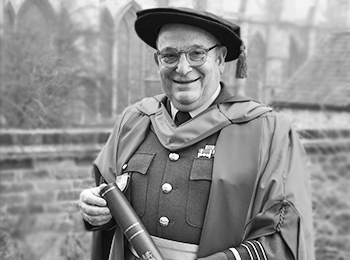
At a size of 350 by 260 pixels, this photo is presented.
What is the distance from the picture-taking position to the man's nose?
7.37 feet

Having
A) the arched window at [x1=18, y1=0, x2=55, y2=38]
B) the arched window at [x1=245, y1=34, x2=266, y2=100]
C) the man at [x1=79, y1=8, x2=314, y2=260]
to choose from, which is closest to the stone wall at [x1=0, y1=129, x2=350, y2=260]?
the arched window at [x1=245, y1=34, x2=266, y2=100]

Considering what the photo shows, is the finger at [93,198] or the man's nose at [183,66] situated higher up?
the man's nose at [183,66]

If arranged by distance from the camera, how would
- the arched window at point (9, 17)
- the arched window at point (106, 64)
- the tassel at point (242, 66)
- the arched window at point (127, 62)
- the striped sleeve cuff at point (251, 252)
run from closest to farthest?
the striped sleeve cuff at point (251, 252)
the tassel at point (242, 66)
the arched window at point (127, 62)
the arched window at point (9, 17)
the arched window at point (106, 64)

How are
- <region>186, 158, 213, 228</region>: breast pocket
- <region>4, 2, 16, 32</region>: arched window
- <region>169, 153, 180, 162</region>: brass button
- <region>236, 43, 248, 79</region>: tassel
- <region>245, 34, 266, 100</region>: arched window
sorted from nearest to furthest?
<region>186, 158, 213, 228</region>: breast pocket
<region>169, 153, 180, 162</region>: brass button
<region>236, 43, 248, 79</region>: tassel
<region>4, 2, 16, 32</region>: arched window
<region>245, 34, 266, 100</region>: arched window

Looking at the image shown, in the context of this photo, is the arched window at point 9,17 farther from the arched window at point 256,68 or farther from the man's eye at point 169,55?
the man's eye at point 169,55

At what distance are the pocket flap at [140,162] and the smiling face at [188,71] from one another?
0.28m

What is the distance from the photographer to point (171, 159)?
2.34 meters

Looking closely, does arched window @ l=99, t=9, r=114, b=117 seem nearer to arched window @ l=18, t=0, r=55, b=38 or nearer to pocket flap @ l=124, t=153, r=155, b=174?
arched window @ l=18, t=0, r=55, b=38

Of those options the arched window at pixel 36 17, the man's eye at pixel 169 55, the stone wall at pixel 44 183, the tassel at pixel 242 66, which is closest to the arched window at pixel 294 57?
the stone wall at pixel 44 183

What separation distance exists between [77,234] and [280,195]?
3.01 meters

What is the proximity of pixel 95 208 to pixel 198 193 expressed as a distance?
436mm

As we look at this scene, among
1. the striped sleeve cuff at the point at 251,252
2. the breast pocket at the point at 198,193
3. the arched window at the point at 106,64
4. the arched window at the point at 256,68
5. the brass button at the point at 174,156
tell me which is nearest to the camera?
the striped sleeve cuff at the point at 251,252

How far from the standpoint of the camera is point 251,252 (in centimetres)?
207

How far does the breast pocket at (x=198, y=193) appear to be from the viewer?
222cm
